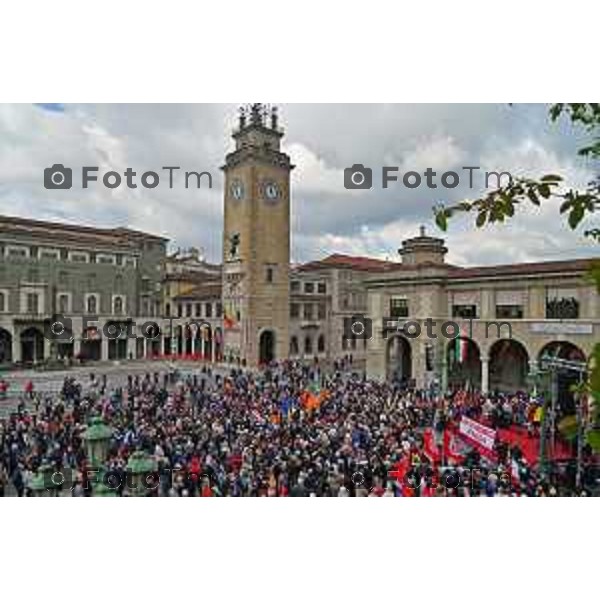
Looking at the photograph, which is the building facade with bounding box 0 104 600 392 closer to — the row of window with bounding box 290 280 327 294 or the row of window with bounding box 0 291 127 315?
the row of window with bounding box 0 291 127 315

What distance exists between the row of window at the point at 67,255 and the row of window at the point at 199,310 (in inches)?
103

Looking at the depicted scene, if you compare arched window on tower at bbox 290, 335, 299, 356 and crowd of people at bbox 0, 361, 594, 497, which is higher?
arched window on tower at bbox 290, 335, 299, 356

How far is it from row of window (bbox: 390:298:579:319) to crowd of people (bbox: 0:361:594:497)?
2854 mm

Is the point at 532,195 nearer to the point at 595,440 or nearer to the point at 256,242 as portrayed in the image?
the point at 595,440

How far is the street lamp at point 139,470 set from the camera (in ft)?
29.4

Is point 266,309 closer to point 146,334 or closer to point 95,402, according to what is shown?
point 146,334

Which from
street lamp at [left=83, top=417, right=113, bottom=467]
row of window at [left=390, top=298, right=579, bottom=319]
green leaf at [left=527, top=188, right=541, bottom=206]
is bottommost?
street lamp at [left=83, top=417, right=113, bottom=467]

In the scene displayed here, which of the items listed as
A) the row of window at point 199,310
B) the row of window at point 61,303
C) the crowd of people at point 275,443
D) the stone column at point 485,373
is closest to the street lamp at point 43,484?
the crowd of people at point 275,443

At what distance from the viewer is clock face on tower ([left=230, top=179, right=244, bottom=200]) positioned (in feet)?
50.0

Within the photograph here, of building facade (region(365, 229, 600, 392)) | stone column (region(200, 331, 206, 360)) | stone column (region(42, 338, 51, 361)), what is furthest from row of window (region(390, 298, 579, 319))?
stone column (region(42, 338, 51, 361))

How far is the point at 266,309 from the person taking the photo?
2511 cm

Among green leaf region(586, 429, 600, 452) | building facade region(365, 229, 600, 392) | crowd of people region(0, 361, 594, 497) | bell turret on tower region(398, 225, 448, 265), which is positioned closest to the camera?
green leaf region(586, 429, 600, 452)
